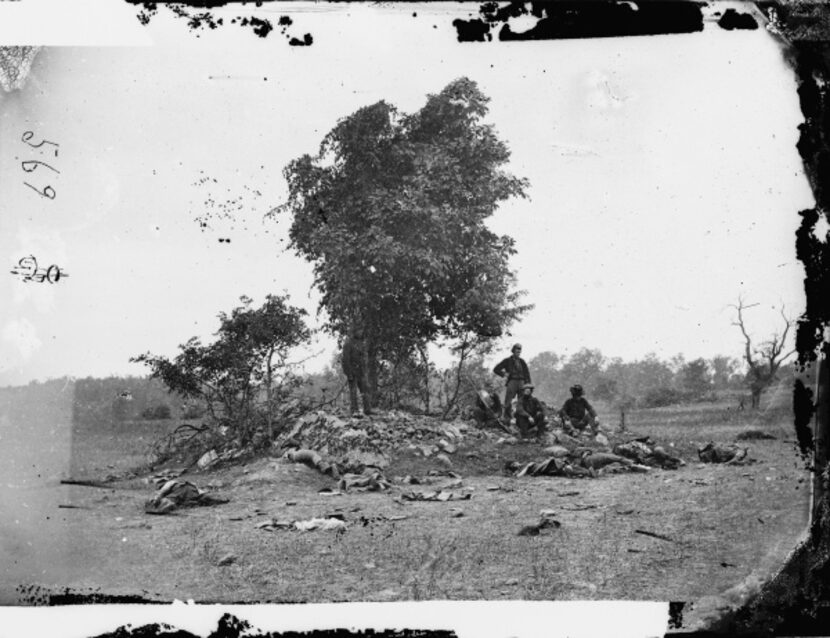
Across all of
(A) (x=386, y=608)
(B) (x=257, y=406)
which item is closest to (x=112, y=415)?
(B) (x=257, y=406)

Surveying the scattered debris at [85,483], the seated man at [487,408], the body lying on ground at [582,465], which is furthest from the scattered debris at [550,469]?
the scattered debris at [85,483]

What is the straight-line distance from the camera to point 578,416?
5.08 m

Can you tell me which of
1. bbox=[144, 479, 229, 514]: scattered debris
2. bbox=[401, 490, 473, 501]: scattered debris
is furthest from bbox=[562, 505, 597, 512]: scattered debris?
bbox=[144, 479, 229, 514]: scattered debris

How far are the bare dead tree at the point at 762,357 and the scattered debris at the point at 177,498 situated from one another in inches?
138

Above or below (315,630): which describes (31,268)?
above

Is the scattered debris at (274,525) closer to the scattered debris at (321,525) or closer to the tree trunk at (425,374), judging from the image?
the scattered debris at (321,525)

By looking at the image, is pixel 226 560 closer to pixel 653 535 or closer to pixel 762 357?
pixel 653 535

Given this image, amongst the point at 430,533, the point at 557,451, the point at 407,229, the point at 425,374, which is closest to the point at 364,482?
the point at 430,533

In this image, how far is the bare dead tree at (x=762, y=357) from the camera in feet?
15.9

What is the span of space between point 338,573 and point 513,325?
194 cm

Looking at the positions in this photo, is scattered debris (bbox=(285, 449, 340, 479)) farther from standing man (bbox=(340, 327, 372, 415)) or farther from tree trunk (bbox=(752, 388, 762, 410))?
tree trunk (bbox=(752, 388, 762, 410))

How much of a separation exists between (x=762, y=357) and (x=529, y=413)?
4.99 feet

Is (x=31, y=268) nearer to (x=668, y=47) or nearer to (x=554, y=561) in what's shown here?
(x=554, y=561)

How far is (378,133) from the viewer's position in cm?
501
